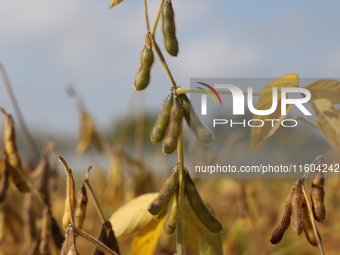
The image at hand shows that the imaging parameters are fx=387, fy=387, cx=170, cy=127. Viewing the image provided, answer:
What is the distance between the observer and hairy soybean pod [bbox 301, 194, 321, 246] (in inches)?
21.3

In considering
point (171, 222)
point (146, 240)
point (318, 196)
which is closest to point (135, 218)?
point (146, 240)

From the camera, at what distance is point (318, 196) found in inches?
21.6

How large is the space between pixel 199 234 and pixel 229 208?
5.07 feet

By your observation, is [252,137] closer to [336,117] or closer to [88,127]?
[336,117]

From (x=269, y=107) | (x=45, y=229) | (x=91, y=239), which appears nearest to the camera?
(x=91, y=239)

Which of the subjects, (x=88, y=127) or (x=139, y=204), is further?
(x=88, y=127)

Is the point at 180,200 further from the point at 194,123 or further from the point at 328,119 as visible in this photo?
the point at 328,119

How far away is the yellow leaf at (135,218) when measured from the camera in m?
0.73

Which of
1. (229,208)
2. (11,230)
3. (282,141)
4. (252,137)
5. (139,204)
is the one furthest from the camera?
(282,141)

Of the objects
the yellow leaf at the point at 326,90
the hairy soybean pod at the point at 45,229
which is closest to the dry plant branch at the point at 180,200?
the yellow leaf at the point at 326,90

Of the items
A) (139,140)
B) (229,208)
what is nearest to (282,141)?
(229,208)

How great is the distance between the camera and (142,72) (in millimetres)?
532

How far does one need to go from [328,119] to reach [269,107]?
9 centimetres

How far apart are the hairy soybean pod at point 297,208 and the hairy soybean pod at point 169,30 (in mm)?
256
